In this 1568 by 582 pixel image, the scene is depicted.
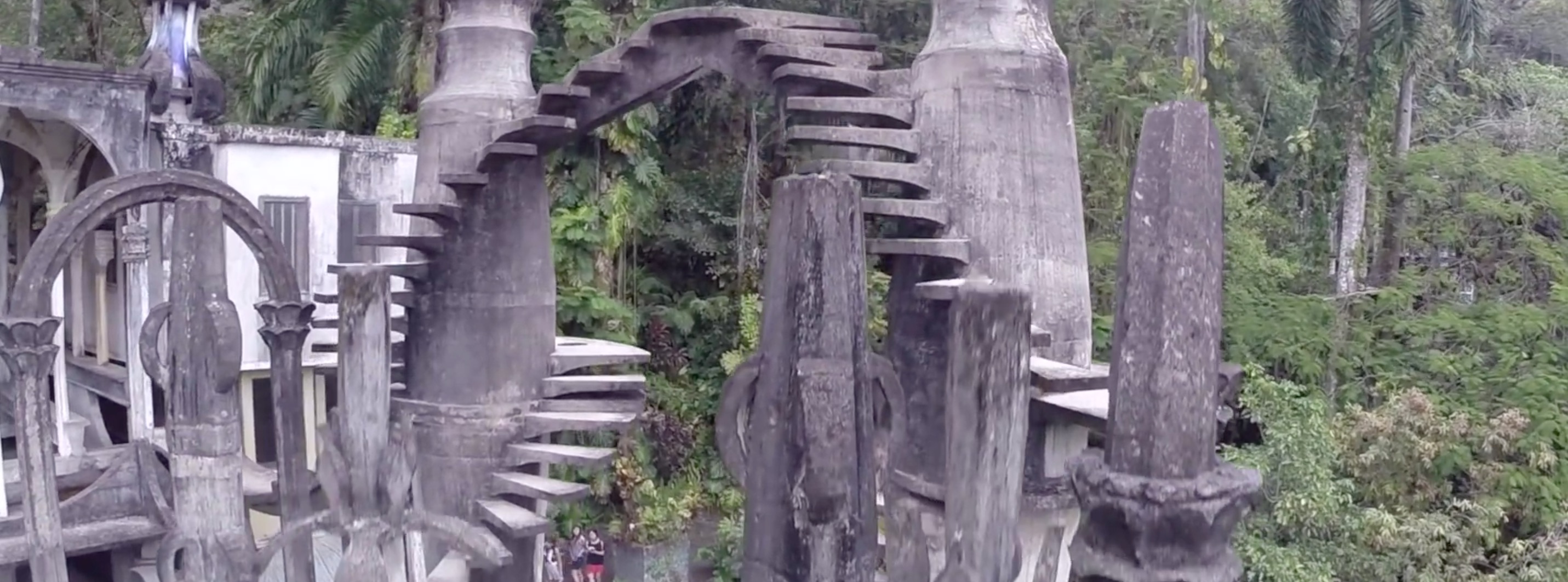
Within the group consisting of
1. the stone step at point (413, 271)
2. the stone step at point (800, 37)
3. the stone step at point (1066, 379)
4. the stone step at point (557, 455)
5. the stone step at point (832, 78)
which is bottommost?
the stone step at point (557, 455)

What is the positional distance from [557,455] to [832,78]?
2913 mm

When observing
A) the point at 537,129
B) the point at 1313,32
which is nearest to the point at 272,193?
the point at 537,129

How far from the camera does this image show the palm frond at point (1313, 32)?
513 inches

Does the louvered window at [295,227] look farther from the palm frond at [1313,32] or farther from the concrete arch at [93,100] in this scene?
the palm frond at [1313,32]

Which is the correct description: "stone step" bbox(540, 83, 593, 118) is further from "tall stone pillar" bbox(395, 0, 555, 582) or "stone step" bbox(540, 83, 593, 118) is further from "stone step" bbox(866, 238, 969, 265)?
"stone step" bbox(866, 238, 969, 265)

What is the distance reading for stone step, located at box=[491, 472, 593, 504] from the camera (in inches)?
280

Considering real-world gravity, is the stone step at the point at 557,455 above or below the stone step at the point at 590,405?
below

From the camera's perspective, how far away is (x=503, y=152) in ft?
23.2

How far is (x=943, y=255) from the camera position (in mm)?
5520

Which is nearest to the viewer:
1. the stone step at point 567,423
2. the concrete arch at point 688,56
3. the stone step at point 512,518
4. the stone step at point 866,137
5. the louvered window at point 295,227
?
the stone step at point 866,137

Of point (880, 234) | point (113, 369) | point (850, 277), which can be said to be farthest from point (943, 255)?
point (113, 369)

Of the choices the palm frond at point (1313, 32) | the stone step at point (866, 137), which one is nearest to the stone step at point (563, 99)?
the stone step at point (866, 137)

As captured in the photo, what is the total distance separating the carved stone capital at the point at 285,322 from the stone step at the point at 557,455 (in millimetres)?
1456

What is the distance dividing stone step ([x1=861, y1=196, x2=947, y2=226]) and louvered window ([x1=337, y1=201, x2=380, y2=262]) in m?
7.24
